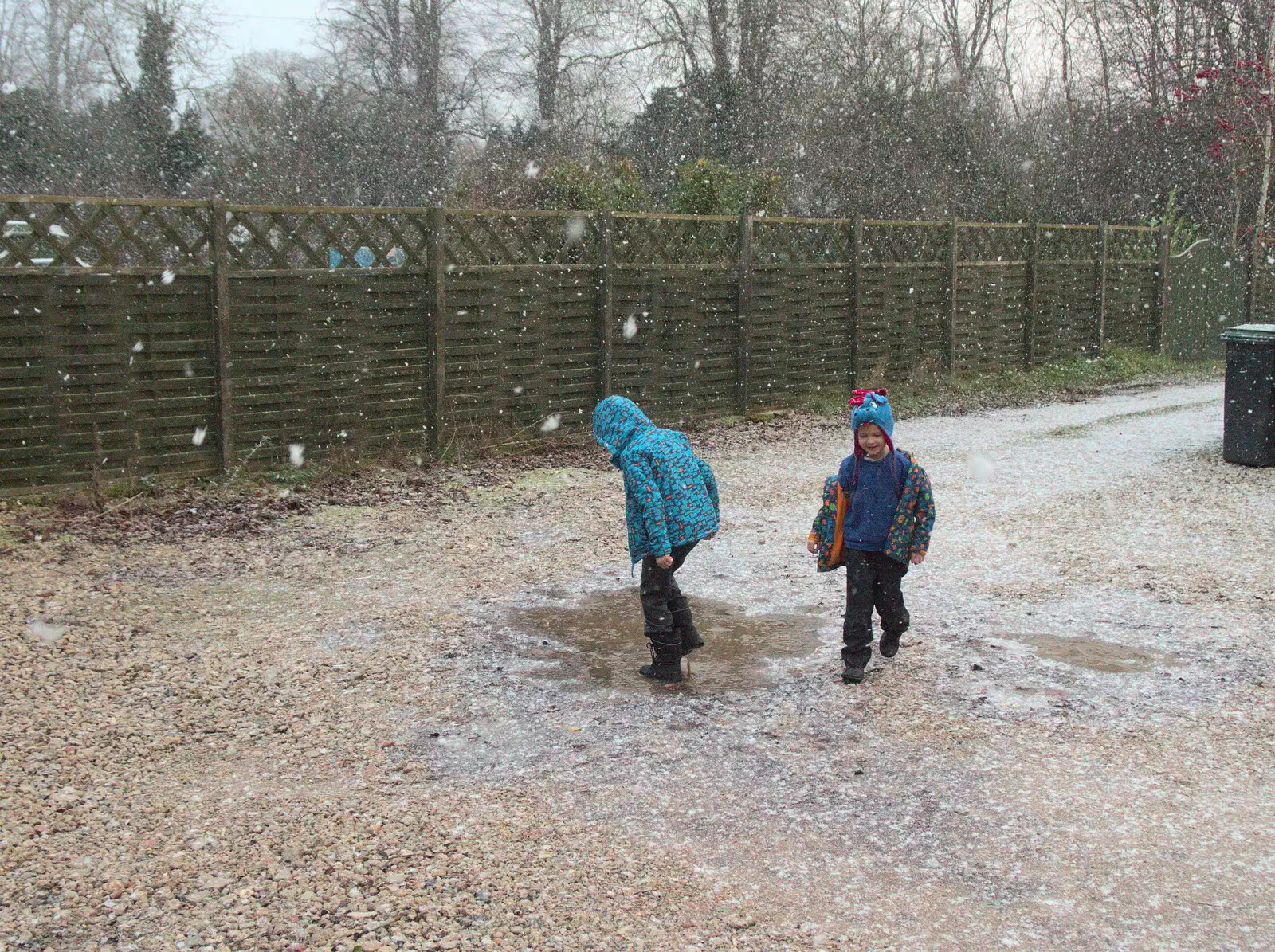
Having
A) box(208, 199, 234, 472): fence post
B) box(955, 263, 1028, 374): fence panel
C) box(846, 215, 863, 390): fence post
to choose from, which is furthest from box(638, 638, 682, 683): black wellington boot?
box(955, 263, 1028, 374): fence panel

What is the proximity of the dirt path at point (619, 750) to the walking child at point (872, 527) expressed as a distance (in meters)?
0.23

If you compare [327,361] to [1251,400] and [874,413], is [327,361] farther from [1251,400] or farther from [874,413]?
[1251,400]

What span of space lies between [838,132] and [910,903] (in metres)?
22.8

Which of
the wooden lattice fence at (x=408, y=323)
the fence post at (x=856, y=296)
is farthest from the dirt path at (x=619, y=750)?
the fence post at (x=856, y=296)

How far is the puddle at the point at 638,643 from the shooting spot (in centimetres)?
543

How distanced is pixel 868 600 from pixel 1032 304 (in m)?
13.4

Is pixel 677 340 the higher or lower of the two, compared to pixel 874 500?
higher

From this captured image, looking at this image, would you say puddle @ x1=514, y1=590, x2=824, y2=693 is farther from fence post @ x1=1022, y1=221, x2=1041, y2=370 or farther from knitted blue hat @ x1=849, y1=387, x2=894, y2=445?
fence post @ x1=1022, y1=221, x2=1041, y2=370

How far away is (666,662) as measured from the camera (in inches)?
213

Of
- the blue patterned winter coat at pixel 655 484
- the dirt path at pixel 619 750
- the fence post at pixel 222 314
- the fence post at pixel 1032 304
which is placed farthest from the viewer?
the fence post at pixel 1032 304

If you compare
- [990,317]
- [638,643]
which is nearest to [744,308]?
[990,317]

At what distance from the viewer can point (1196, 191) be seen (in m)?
25.7

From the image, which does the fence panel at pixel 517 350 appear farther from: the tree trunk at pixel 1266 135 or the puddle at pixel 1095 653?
the tree trunk at pixel 1266 135

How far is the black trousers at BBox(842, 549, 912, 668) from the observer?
5344 millimetres
